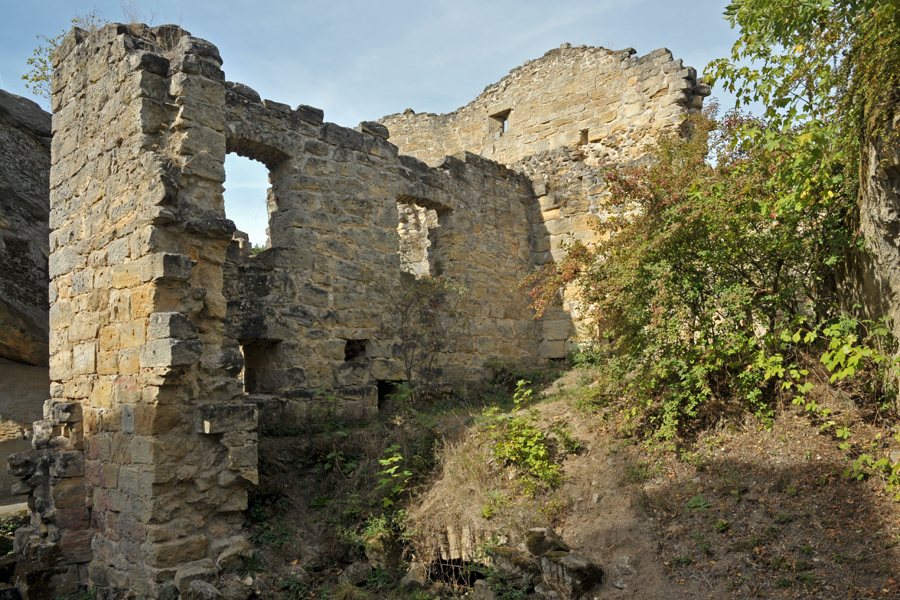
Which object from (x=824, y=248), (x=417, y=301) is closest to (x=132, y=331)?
(x=417, y=301)

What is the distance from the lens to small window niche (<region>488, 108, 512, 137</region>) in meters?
16.5

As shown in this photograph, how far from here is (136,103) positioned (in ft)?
17.5

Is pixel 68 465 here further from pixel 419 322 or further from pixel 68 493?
pixel 419 322

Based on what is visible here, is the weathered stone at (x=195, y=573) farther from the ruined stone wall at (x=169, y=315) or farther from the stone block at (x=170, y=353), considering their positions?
the stone block at (x=170, y=353)

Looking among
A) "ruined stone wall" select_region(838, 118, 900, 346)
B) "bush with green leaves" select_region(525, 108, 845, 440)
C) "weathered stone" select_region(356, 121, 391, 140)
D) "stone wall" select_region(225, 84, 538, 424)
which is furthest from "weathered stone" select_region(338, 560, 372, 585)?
"weathered stone" select_region(356, 121, 391, 140)

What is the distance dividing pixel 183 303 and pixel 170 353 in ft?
1.64

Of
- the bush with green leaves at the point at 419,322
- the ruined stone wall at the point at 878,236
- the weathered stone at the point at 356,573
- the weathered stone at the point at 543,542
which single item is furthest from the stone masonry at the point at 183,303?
the ruined stone wall at the point at 878,236

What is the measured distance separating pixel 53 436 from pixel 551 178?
862 cm

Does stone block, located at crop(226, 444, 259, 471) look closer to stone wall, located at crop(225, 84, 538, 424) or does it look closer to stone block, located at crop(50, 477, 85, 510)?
stone wall, located at crop(225, 84, 538, 424)

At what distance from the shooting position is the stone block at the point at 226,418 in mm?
5012

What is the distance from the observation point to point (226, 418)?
5.10 meters

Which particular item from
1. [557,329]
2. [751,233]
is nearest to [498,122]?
[557,329]

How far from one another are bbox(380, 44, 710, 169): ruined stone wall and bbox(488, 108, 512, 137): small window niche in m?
0.03

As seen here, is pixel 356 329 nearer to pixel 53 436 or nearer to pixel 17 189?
pixel 53 436
